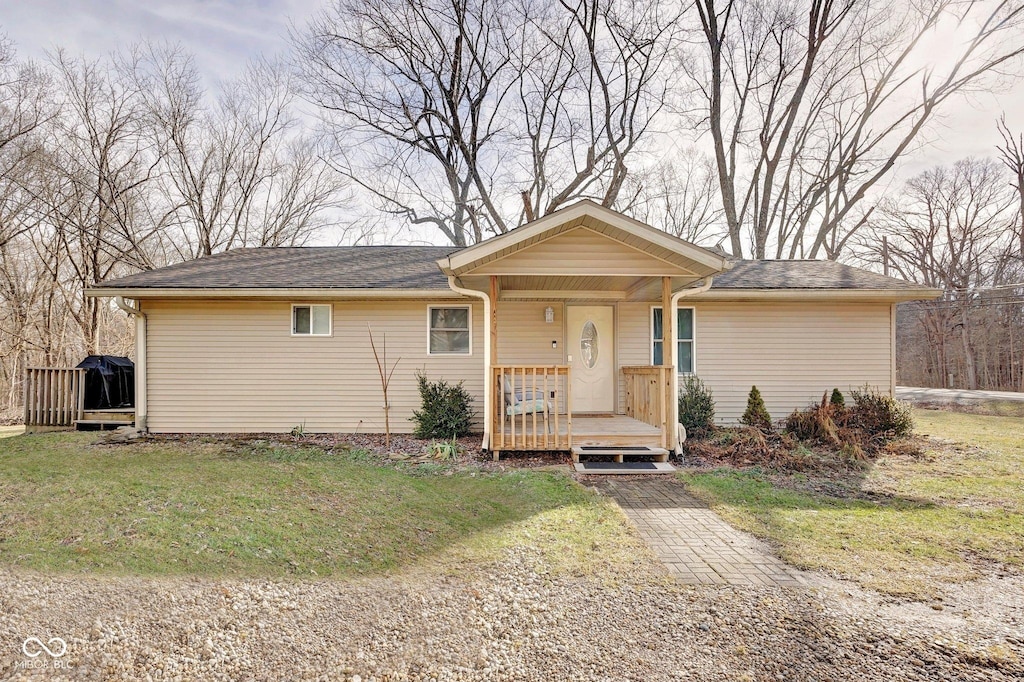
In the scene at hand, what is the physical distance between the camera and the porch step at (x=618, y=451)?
6.62 metres

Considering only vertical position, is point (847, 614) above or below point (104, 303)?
below

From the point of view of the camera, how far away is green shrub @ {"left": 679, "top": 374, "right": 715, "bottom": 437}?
820cm

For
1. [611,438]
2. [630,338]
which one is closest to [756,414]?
[630,338]

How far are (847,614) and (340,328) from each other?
795 centimetres

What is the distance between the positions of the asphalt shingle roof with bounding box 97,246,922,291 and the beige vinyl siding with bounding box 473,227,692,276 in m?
2.36

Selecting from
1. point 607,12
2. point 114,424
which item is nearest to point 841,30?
point 607,12

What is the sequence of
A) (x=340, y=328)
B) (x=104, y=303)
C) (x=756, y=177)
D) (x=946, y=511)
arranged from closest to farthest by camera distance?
(x=946, y=511) → (x=340, y=328) → (x=104, y=303) → (x=756, y=177)

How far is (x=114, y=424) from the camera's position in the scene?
29.5ft

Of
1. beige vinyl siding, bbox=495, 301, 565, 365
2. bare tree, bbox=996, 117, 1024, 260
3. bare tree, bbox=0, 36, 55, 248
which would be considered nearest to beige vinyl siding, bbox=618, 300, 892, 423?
beige vinyl siding, bbox=495, 301, 565, 365

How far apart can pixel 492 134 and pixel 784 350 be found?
44.5ft

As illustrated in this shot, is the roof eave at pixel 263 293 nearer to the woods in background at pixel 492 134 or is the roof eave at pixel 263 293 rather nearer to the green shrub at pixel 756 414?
the green shrub at pixel 756 414

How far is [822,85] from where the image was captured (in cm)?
1773

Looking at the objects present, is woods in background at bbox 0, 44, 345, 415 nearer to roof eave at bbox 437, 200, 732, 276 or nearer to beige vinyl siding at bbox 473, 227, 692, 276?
roof eave at bbox 437, 200, 732, 276

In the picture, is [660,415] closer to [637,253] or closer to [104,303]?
[637,253]
